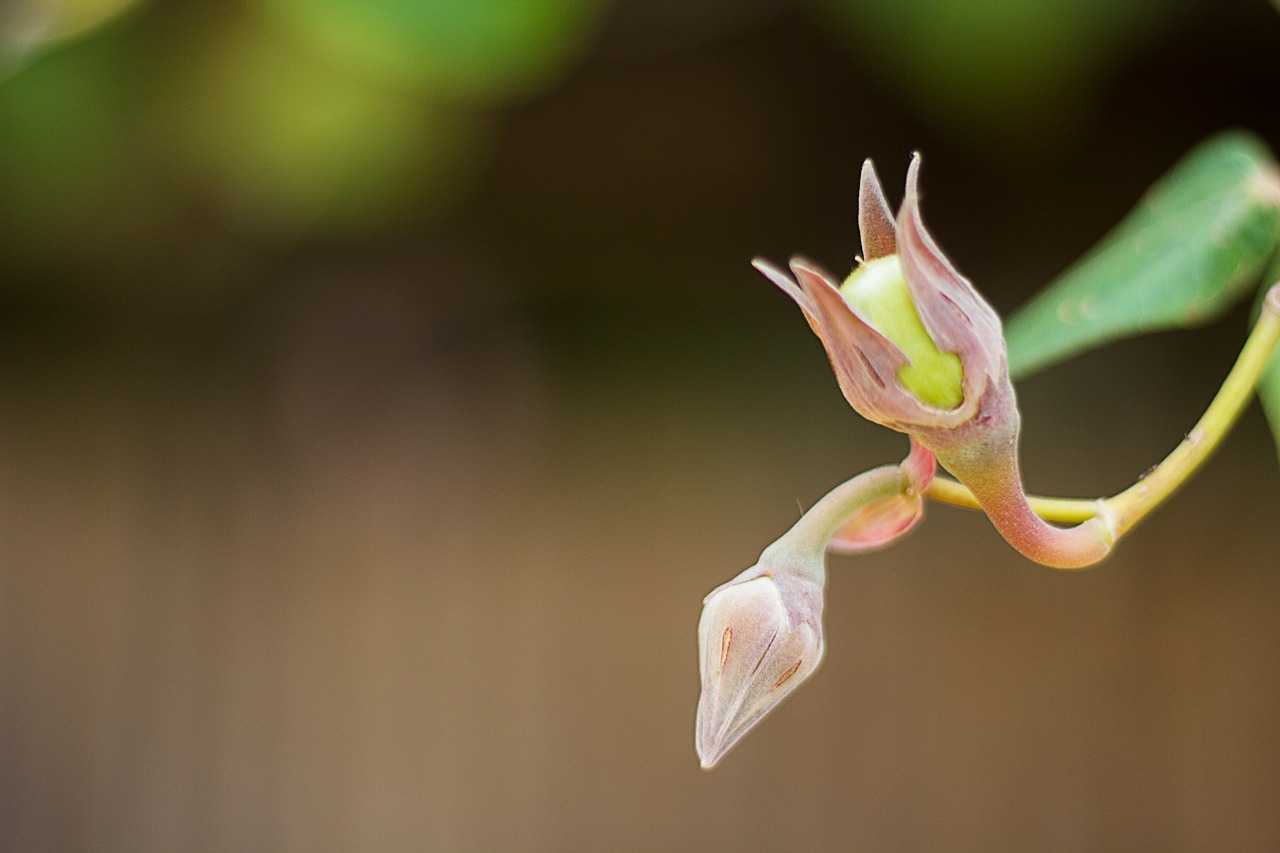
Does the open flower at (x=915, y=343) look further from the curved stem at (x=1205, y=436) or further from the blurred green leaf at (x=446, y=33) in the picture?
A: the blurred green leaf at (x=446, y=33)

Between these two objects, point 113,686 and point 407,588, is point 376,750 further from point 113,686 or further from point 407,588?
point 113,686

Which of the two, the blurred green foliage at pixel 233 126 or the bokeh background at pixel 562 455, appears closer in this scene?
the blurred green foliage at pixel 233 126

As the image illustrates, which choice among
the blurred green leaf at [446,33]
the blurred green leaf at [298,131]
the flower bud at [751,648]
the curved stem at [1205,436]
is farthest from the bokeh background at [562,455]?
the flower bud at [751,648]

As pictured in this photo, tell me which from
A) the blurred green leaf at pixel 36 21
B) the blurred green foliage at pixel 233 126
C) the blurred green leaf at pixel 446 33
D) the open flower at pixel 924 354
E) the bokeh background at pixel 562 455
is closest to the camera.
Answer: the open flower at pixel 924 354

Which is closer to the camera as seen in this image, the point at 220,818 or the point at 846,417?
the point at 846,417

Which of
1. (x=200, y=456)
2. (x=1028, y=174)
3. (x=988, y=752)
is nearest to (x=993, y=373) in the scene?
(x=1028, y=174)

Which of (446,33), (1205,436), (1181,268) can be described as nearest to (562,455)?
(446,33)
